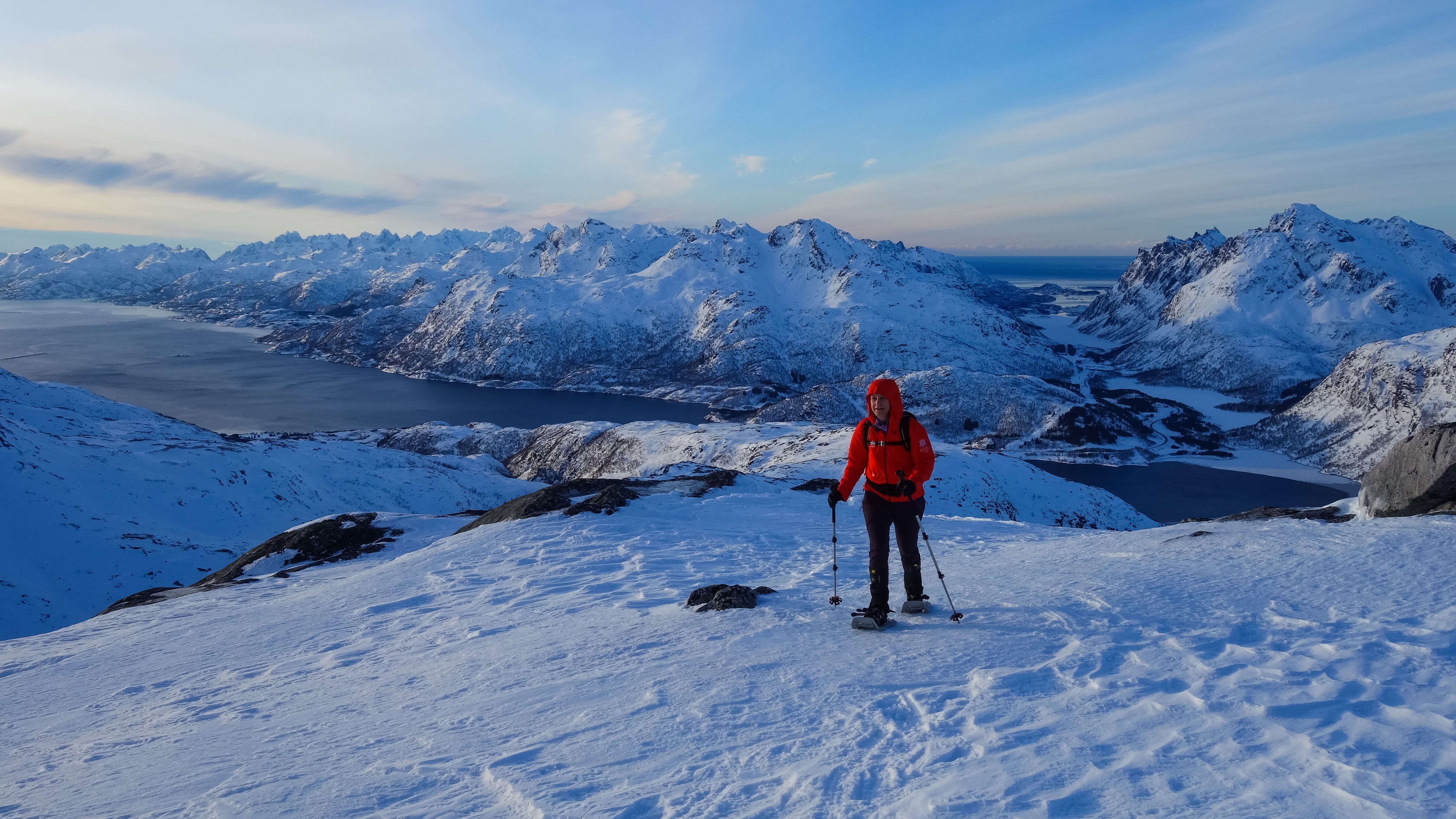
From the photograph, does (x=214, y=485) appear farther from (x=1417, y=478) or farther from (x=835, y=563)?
(x=1417, y=478)

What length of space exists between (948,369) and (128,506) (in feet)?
458

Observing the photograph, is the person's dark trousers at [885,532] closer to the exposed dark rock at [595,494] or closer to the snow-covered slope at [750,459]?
the exposed dark rock at [595,494]

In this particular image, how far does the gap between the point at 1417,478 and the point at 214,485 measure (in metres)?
67.2

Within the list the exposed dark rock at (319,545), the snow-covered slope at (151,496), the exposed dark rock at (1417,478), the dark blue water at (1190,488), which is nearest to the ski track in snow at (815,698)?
the exposed dark rock at (1417,478)

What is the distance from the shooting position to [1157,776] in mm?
5391

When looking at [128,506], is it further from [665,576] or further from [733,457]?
[733,457]

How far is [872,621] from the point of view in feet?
30.8

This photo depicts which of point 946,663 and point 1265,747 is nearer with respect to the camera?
point 1265,747

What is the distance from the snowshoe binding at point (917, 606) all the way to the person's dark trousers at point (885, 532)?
20.5 inches

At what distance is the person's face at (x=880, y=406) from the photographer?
922 cm

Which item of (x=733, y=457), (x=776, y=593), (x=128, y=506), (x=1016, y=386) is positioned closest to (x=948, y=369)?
(x=1016, y=386)

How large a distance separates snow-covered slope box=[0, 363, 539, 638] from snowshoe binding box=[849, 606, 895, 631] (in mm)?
42192

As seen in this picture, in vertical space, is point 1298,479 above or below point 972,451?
below

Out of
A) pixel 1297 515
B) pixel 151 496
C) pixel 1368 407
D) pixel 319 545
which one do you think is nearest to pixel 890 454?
pixel 1297 515
